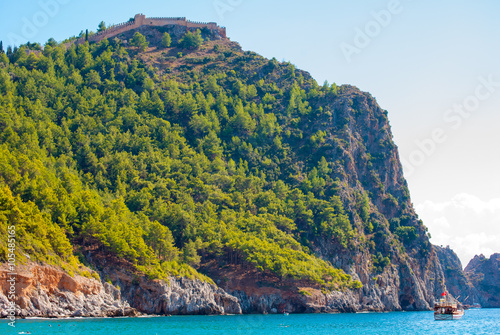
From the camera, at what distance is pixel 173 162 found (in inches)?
5335

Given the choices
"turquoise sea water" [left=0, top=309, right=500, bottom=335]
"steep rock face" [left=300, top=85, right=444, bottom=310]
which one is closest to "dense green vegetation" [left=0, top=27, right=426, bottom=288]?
"steep rock face" [left=300, top=85, right=444, bottom=310]

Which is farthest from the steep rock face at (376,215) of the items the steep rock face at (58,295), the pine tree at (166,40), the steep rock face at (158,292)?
the steep rock face at (58,295)

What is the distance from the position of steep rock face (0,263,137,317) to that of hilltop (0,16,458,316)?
0.36 m

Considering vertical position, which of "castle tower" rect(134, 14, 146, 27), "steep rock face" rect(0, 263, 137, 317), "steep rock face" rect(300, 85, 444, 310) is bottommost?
"steep rock face" rect(0, 263, 137, 317)

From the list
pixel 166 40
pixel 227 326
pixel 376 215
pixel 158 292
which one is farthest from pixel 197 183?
pixel 166 40

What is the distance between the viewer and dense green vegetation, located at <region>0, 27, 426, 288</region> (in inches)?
3767

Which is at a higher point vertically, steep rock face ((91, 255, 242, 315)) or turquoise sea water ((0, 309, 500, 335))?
steep rock face ((91, 255, 242, 315))

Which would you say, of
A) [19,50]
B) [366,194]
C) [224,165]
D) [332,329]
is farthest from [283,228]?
[19,50]

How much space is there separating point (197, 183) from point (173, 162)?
9885mm

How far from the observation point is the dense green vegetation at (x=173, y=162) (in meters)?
95.7

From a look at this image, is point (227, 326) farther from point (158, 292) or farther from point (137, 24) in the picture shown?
point (137, 24)

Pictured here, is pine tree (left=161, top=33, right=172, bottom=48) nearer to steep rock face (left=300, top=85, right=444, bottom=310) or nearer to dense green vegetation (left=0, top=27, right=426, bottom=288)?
dense green vegetation (left=0, top=27, right=426, bottom=288)

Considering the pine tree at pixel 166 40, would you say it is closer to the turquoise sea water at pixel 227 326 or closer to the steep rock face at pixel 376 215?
the steep rock face at pixel 376 215

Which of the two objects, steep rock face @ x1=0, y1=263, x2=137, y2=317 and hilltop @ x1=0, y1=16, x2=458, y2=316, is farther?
hilltop @ x1=0, y1=16, x2=458, y2=316
